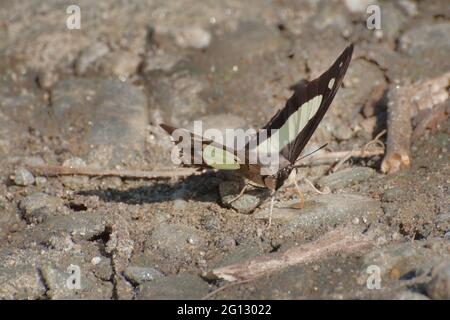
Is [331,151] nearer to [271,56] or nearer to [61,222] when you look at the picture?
[271,56]

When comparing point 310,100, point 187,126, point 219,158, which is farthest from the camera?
point 187,126

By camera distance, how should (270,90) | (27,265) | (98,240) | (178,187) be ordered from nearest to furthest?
1. (27,265)
2. (98,240)
3. (178,187)
4. (270,90)

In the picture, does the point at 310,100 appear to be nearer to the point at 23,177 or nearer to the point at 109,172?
the point at 109,172

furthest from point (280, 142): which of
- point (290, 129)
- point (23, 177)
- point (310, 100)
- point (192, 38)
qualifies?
point (192, 38)

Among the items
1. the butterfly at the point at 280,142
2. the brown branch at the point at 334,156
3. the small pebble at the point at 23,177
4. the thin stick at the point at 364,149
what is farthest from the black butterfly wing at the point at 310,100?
the small pebble at the point at 23,177

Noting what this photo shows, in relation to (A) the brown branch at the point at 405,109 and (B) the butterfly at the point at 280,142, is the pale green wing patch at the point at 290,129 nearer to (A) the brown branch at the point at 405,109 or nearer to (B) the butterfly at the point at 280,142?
(B) the butterfly at the point at 280,142
